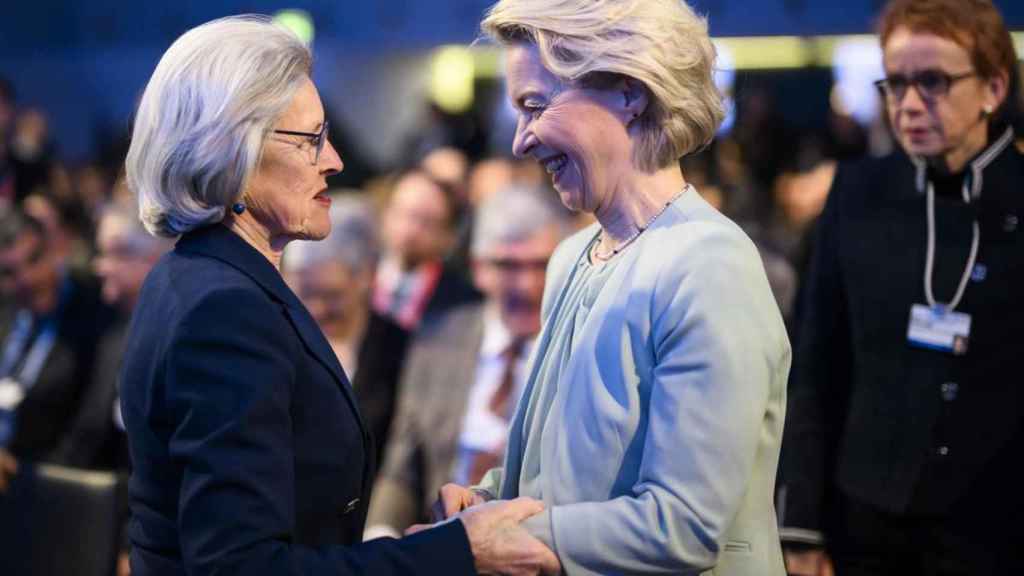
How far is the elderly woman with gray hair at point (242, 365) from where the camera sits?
1797 mm

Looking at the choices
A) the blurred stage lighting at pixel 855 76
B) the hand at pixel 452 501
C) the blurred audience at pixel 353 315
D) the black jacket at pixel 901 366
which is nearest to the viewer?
the hand at pixel 452 501

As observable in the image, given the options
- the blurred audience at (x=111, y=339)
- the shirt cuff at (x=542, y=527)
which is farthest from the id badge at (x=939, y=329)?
the blurred audience at (x=111, y=339)

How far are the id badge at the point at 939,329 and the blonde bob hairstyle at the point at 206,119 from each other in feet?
4.59

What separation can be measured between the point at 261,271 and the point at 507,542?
20.5 inches

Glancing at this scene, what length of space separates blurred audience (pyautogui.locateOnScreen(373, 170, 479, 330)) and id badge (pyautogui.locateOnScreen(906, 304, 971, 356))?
2444 millimetres

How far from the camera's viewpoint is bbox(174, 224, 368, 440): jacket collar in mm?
1965

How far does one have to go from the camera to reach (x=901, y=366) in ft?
9.14

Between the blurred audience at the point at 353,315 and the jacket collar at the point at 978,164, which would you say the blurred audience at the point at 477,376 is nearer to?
the blurred audience at the point at 353,315

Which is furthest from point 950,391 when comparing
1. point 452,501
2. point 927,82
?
point 452,501

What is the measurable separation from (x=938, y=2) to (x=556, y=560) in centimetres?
152

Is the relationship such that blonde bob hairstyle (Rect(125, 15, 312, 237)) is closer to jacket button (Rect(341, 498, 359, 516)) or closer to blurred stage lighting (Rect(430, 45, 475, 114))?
jacket button (Rect(341, 498, 359, 516))

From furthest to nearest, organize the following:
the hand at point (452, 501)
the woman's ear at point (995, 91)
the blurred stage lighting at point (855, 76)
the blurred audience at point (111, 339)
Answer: the blurred stage lighting at point (855, 76) < the blurred audience at point (111, 339) < the woman's ear at point (995, 91) < the hand at point (452, 501)

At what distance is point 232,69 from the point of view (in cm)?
195

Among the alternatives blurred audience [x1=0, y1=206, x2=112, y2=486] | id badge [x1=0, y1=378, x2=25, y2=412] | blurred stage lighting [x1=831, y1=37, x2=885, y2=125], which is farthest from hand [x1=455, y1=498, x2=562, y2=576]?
blurred stage lighting [x1=831, y1=37, x2=885, y2=125]
